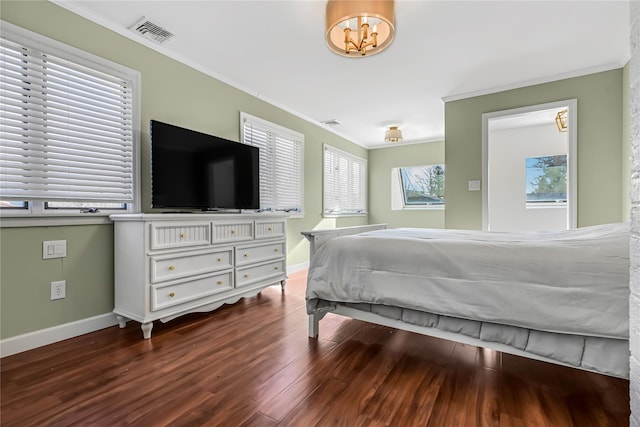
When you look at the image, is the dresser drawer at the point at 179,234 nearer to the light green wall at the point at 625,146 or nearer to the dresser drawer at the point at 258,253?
the dresser drawer at the point at 258,253

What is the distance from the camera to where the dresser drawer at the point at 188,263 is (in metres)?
2.25

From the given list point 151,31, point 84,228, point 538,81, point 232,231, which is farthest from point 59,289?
point 538,81

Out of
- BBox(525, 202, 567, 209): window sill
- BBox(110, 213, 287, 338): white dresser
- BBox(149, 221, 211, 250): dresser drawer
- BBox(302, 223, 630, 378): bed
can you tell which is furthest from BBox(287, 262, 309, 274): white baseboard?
BBox(525, 202, 567, 209): window sill

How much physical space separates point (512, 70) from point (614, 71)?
3.32 feet

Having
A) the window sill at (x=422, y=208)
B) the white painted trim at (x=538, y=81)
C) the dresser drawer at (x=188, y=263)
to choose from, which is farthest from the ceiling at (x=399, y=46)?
the window sill at (x=422, y=208)

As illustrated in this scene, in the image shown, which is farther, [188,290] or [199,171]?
[199,171]

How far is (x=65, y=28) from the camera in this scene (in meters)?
2.20

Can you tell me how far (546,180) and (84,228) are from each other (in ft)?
22.2

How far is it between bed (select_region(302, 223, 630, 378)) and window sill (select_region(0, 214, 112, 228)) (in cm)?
178

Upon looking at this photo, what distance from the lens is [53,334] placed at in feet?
6.95

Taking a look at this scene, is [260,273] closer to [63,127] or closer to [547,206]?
[63,127]

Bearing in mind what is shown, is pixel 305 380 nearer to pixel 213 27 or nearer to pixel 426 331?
pixel 426 331

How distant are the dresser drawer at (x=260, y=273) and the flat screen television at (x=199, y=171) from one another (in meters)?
0.66

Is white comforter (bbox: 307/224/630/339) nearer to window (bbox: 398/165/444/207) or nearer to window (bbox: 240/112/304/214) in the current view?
window (bbox: 240/112/304/214)
